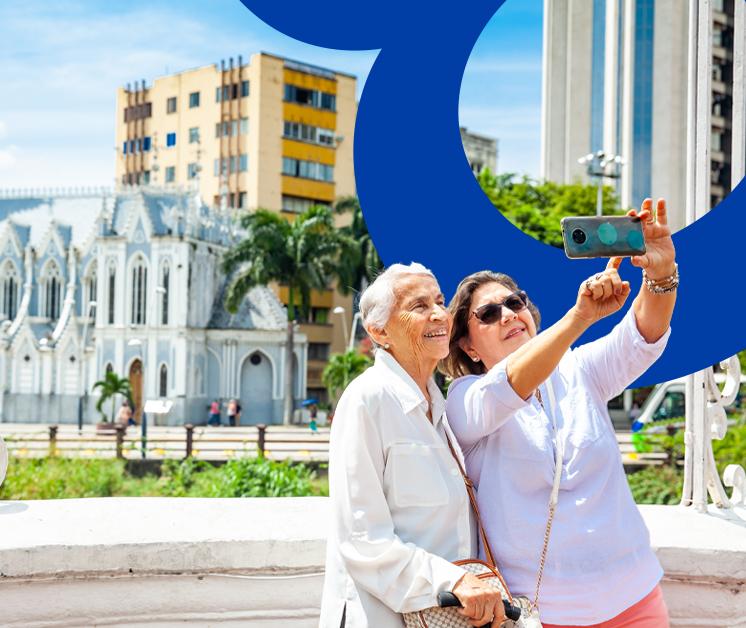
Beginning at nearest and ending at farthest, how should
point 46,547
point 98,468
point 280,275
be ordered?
point 46,547, point 98,468, point 280,275

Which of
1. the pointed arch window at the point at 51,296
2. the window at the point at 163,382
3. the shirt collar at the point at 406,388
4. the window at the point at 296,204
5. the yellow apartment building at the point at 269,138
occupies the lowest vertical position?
the window at the point at 163,382

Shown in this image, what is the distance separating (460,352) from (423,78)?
1164 millimetres

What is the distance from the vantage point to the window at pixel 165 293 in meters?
39.0

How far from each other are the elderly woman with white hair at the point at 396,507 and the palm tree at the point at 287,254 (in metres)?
29.7

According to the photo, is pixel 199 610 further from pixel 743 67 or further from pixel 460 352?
pixel 743 67

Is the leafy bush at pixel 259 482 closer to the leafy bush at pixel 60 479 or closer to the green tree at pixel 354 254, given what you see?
the leafy bush at pixel 60 479

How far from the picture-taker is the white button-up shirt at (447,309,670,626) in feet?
6.92

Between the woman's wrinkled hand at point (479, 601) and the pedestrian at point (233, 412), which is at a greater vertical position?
the woman's wrinkled hand at point (479, 601)

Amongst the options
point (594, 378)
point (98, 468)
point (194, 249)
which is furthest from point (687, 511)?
point (194, 249)

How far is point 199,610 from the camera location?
111 inches

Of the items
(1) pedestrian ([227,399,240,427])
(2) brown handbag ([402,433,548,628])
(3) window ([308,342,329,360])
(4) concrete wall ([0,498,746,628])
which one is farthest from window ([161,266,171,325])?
(2) brown handbag ([402,433,548,628])

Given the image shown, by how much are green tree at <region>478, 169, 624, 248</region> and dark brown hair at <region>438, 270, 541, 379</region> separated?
83.1 feet

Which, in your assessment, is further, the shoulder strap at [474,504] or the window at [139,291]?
the window at [139,291]

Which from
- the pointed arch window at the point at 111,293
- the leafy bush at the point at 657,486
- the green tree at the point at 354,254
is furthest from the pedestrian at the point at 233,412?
the leafy bush at the point at 657,486
